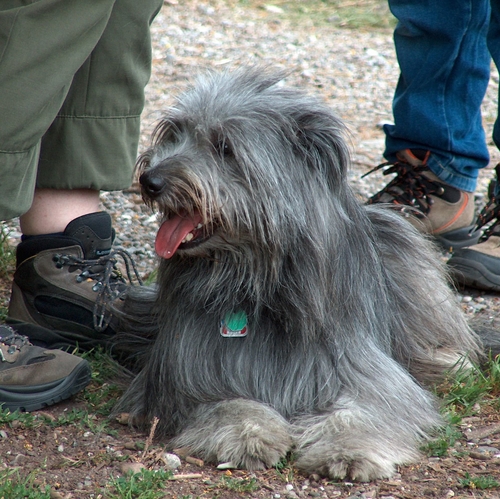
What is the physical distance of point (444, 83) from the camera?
4582mm

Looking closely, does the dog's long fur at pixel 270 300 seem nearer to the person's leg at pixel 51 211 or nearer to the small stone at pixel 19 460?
the small stone at pixel 19 460

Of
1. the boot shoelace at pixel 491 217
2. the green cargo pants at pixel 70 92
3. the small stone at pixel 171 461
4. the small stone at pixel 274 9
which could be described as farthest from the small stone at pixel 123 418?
the small stone at pixel 274 9

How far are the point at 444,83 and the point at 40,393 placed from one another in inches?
109

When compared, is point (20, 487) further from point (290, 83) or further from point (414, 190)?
point (290, 83)

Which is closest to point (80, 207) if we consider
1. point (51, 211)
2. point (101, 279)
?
point (51, 211)

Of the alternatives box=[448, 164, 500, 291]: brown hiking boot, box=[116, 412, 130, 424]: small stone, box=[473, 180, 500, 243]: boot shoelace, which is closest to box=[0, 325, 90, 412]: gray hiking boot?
box=[116, 412, 130, 424]: small stone

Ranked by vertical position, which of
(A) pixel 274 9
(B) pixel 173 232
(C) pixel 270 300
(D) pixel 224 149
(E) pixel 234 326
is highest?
(D) pixel 224 149

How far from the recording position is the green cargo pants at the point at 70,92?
274cm

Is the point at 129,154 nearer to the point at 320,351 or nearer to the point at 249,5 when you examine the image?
the point at 320,351

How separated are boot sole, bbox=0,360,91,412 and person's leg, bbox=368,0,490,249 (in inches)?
83.0

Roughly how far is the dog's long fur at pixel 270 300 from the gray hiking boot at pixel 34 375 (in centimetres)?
22

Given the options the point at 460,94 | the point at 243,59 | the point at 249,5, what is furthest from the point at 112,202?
the point at 249,5

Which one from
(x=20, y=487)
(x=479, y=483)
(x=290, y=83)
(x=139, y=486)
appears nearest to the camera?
(x=20, y=487)

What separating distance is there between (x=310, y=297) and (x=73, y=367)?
3.17 feet
